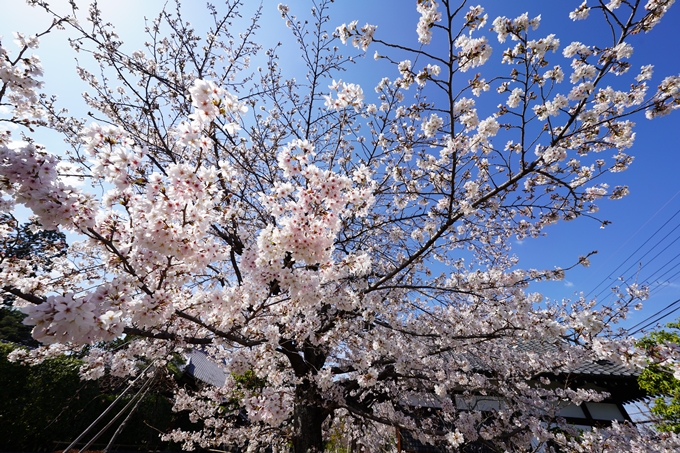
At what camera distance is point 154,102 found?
446 centimetres

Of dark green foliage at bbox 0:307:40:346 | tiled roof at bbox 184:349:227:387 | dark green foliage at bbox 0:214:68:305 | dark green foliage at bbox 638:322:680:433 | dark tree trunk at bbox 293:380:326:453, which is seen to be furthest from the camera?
tiled roof at bbox 184:349:227:387

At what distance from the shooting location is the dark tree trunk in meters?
5.01

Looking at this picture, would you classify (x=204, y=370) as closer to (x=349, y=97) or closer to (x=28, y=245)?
(x=28, y=245)

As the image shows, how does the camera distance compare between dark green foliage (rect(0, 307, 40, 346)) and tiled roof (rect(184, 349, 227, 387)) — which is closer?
dark green foliage (rect(0, 307, 40, 346))

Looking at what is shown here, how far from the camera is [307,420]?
204 inches

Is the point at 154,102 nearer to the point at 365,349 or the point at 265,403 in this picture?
the point at 265,403

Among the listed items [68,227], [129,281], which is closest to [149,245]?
[129,281]

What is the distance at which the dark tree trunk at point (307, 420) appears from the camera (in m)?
5.01

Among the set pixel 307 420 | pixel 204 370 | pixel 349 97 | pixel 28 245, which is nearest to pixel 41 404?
pixel 28 245

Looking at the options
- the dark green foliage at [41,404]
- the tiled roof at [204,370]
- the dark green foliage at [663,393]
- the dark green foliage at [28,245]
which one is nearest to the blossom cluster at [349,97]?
the dark green foliage at [28,245]

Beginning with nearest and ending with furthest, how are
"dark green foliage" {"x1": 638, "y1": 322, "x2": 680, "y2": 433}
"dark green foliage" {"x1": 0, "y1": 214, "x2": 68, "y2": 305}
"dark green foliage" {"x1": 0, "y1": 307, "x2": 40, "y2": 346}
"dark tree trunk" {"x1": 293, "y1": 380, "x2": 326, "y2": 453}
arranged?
"dark green foliage" {"x1": 0, "y1": 214, "x2": 68, "y2": 305}
"dark tree trunk" {"x1": 293, "y1": 380, "x2": 326, "y2": 453}
"dark green foliage" {"x1": 638, "y1": 322, "x2": 680, "y2": 433}
"dark green foliage" {"x1": 0, "y1": 307, "x2": 40, "y2": 346}

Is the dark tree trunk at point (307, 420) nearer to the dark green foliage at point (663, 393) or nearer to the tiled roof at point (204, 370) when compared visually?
the dark green foliage at point (663, 393)

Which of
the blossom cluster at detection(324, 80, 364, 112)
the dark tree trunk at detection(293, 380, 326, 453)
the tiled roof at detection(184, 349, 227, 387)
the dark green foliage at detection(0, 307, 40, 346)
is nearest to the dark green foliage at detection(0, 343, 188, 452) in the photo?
the dark tree trunk at detection(293, 380, 326, 453)

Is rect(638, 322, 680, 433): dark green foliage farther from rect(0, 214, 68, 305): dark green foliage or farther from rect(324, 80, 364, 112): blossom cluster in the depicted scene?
rect(0, 214, 68, 305): dark green foliage
